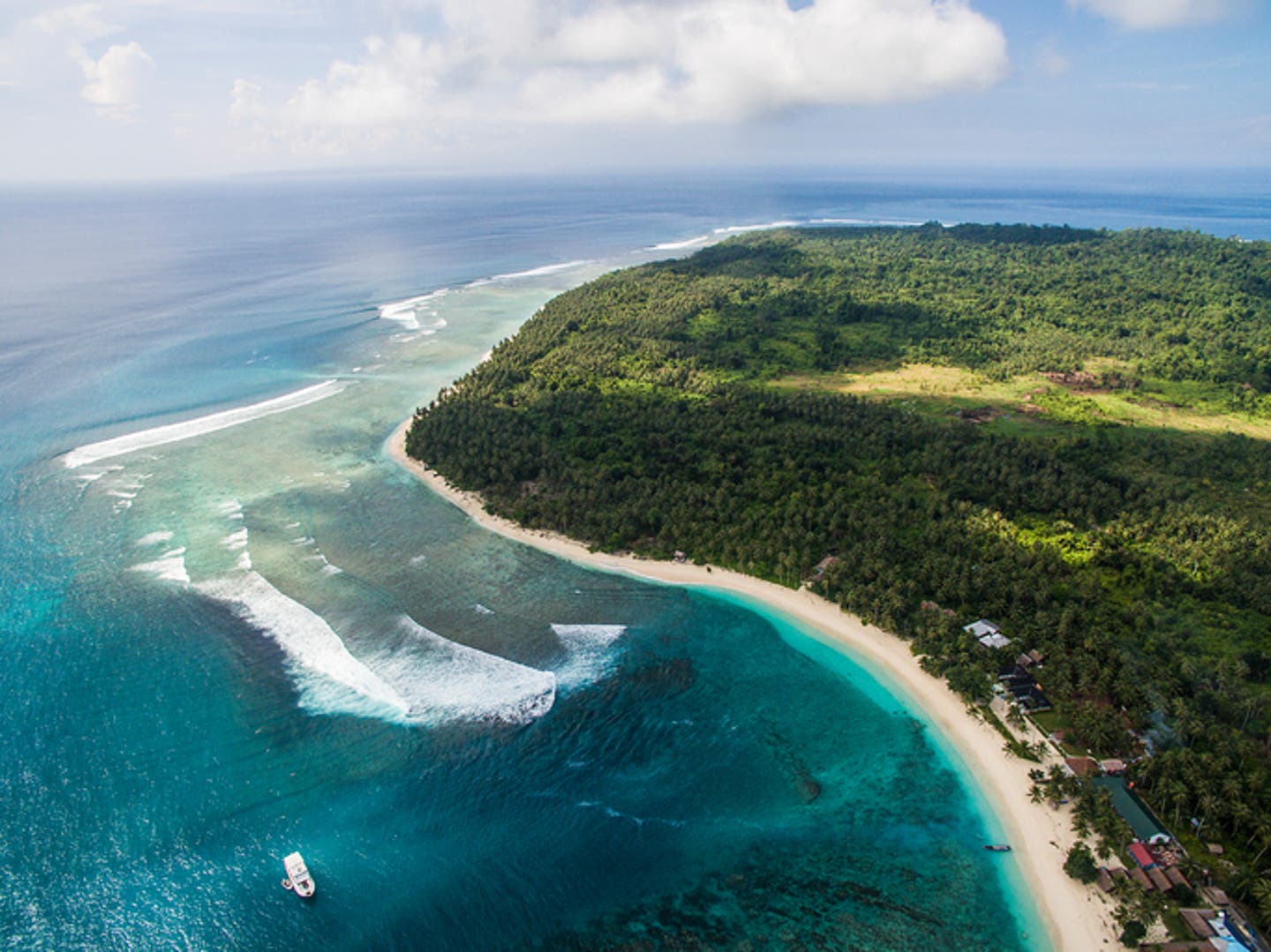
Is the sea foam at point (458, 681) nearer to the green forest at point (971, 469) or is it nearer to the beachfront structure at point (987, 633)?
the green forest at point (971, 469)

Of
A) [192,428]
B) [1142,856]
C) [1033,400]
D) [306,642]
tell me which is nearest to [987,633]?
[1142,856]

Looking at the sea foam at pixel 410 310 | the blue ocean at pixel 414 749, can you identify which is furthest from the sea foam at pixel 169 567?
the sea foam at pixel 410 310

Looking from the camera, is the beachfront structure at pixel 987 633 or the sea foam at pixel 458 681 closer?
the sea foam at pixel 458 681

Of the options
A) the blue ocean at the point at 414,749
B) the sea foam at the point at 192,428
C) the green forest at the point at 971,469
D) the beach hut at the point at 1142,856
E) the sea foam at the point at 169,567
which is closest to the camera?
the beach hut at the point at 1142,856

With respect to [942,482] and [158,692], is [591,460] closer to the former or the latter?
[942,482]

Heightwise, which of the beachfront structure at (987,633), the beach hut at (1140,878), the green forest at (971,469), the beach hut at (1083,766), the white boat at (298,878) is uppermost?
the green forest at (971,469)

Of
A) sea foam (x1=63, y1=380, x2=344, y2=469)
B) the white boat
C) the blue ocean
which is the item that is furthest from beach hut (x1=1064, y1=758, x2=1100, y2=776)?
sea foam (x1=63, y1=380, x2=344, y2=469)

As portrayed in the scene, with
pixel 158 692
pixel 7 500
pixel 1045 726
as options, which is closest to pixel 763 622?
pixel 1045 726
